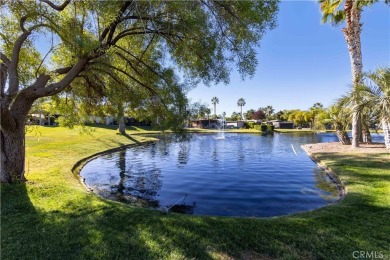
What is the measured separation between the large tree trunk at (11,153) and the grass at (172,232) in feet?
3.92

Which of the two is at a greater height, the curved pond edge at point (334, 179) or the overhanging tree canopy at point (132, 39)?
the overhanging tree canopy at point (132, 39)

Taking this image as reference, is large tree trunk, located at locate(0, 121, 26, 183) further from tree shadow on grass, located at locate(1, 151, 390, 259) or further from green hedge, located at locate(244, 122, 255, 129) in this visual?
green hedge, located at locate(244, 122, 255, 129)

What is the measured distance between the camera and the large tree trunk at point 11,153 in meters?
7.95

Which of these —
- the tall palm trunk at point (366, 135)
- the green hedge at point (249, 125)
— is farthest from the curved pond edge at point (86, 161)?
the green hedge at point (249, 125)

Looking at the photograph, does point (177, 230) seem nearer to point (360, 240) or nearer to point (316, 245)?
point (316, 245)

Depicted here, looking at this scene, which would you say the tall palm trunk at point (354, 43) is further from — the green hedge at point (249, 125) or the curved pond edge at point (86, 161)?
the green hedge at point (249, 125)

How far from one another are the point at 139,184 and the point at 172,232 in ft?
19.9

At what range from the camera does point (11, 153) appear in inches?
318

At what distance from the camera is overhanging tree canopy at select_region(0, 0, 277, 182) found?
260 inches

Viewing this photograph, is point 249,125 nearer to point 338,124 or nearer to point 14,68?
point 338,124

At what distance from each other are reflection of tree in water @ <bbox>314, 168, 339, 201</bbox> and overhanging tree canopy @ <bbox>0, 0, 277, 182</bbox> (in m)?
4.96

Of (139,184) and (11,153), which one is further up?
(11,153)

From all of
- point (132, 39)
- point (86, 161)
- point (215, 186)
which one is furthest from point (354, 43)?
point (86, 161)

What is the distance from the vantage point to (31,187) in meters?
7.85
